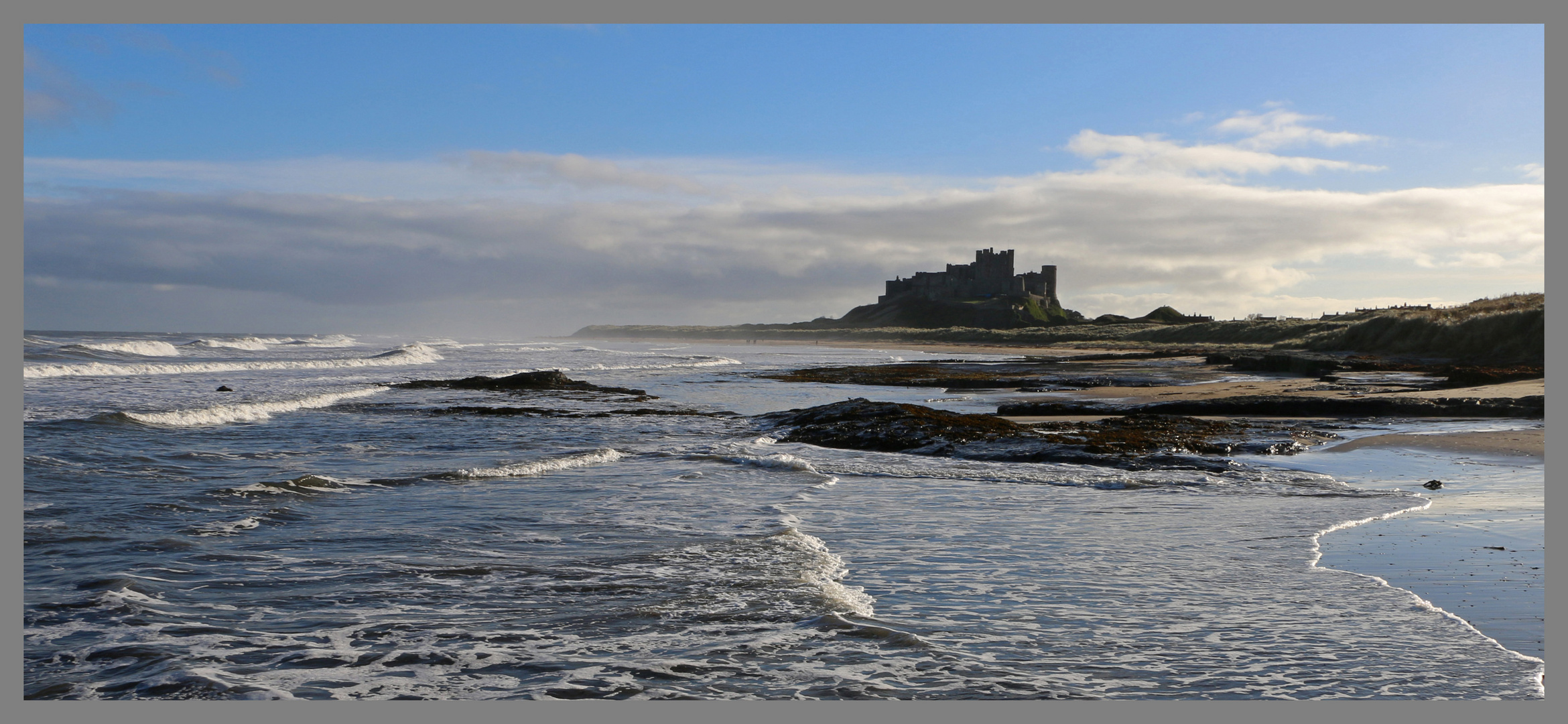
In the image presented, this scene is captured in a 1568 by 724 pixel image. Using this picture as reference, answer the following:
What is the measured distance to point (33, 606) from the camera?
5.27 metres

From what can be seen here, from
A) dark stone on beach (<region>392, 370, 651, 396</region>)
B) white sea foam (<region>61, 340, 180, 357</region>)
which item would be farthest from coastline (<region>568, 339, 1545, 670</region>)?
white sea foam (<region>61, 340, 180, 357</region>)

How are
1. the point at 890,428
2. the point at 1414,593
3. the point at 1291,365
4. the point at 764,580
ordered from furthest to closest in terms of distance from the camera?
the point at 1291,365 → the point at 890,428 → the point at 764,580 → the point at 1414,593

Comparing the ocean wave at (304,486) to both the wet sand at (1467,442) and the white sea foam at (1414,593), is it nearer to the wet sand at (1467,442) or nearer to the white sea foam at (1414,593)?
the white sea foam at (1414,593)

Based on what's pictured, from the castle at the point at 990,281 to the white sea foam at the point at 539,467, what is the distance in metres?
148

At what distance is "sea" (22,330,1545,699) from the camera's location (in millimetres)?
4199

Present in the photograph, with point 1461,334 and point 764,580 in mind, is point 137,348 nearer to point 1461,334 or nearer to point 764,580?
point 764,580

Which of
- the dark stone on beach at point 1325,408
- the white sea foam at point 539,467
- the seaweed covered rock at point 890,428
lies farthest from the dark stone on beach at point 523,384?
the white sea foam at point 539,467

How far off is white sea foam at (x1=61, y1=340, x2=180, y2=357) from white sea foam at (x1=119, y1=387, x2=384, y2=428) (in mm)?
26781

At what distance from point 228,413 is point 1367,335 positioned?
49319mm

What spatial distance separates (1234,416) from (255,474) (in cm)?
1615

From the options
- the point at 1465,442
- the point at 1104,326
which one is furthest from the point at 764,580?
the point at 1104,326

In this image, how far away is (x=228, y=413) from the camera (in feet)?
56.2

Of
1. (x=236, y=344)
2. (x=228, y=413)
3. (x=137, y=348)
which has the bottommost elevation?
(x=228, y=413)

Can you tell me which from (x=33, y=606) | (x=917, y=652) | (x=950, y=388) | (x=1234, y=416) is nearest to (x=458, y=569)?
(x=33, y=606)
